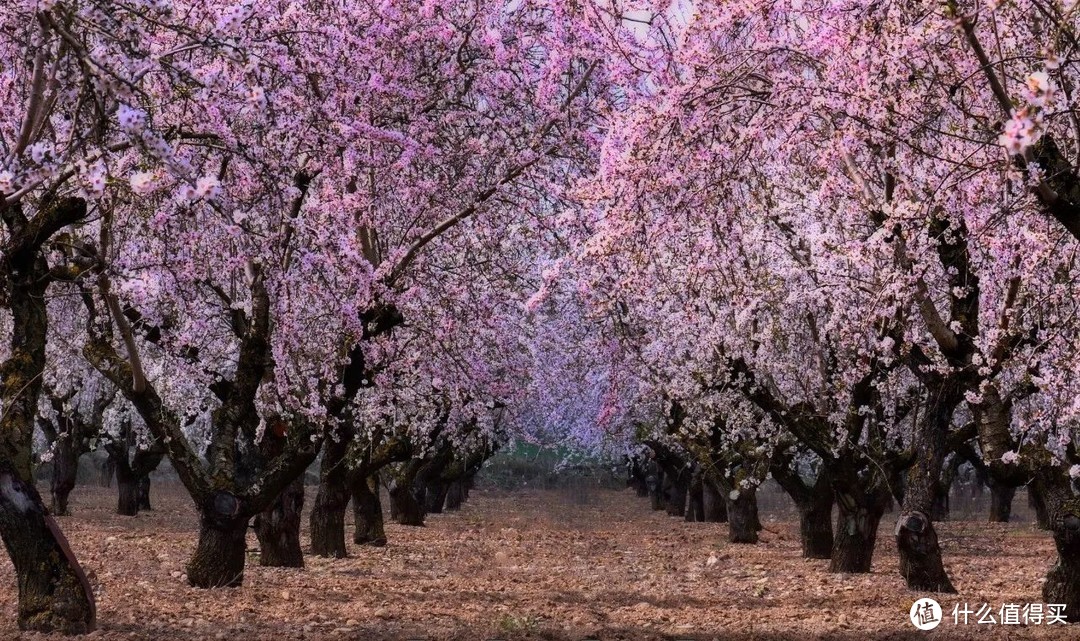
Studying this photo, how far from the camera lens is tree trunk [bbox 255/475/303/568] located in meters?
20.2

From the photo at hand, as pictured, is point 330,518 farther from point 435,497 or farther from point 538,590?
point 435,497

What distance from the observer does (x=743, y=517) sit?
31.1 meters

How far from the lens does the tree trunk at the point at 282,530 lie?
2022 cm

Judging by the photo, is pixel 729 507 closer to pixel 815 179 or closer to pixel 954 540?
pixel 954 540

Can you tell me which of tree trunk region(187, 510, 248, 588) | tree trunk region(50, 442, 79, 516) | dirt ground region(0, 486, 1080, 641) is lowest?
dirt ground region(0, 486, 1080, 641)

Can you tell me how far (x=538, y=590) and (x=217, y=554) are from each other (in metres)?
5.01

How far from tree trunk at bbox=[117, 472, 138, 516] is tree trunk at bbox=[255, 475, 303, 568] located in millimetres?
18691

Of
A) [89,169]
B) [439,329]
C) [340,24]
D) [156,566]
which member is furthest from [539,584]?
[89,169]

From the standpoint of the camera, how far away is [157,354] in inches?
1073

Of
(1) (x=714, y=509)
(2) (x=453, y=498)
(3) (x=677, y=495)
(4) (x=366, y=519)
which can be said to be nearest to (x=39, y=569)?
(4) (x=366, y=519)

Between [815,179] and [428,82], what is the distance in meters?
5.82

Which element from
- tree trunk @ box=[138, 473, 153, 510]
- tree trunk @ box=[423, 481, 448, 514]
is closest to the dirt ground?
tree trunk @ box=[138, 473, 153, 510]

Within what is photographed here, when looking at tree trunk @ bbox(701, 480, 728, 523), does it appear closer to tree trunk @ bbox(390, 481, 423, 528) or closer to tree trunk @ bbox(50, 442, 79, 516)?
tree trunk @ bbox(390, 481, 423, 528)

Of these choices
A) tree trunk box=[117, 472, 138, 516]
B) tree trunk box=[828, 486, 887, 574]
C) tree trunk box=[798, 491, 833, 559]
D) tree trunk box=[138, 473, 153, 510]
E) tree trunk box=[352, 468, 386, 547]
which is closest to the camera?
tree trunk box=[828, 486, 887, 574]
